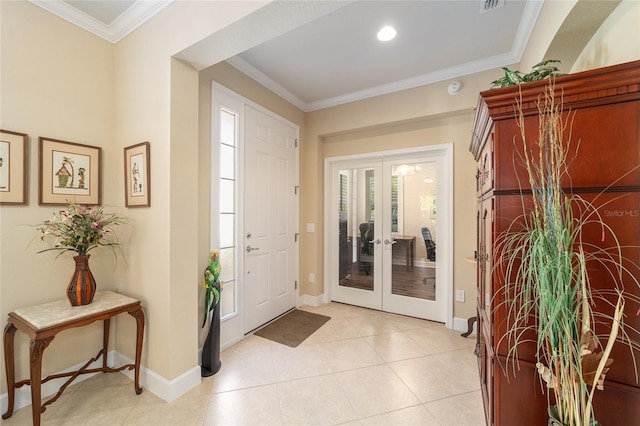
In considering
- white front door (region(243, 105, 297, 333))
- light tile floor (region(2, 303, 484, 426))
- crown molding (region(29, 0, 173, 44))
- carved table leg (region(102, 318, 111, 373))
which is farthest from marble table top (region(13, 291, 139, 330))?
crown molding (region(29, 0, 173, 44))

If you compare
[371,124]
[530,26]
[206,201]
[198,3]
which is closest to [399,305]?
[371,124]

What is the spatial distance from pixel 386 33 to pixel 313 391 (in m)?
2.98

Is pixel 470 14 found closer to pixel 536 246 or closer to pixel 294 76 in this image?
pixel 294 76

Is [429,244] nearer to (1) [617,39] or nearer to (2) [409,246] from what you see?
(2) [409,246]

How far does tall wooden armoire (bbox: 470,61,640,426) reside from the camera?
874 millimetres

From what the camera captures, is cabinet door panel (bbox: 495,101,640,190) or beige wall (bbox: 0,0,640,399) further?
beige wall (bbox: 0,0,640,399)

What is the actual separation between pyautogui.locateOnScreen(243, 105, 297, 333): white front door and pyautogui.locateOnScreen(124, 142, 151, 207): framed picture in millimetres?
970

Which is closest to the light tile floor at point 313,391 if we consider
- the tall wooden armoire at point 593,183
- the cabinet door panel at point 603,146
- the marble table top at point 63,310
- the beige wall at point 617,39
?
the marble table top at point 63,310

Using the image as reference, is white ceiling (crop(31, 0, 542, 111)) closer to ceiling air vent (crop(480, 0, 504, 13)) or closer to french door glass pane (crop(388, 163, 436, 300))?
ceiling air vent (crop(480, 0, 504, 13))

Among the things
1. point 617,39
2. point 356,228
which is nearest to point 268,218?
point 356,228

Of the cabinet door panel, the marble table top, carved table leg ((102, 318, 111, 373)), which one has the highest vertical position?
the cabinet door panel

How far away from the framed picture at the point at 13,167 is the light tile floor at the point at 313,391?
143 centimetres

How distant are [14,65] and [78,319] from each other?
5.78 ft

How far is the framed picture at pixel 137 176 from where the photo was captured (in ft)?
6.15
